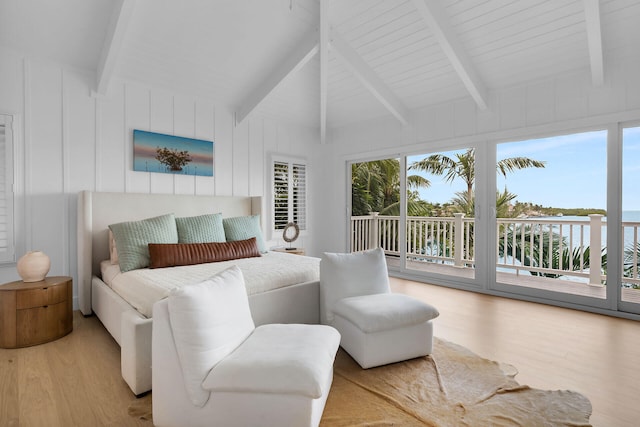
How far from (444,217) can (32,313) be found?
5463 millimetres

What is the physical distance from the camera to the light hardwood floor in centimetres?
173

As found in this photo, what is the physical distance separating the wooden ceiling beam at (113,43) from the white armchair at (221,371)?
97.8 inches

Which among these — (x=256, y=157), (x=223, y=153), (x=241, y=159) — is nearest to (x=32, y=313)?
(x=223, y=153)

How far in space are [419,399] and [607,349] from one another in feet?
5.72

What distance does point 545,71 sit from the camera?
3570 millimetres

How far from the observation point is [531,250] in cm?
479

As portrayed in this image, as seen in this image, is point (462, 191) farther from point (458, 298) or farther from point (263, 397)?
point (263, 397)

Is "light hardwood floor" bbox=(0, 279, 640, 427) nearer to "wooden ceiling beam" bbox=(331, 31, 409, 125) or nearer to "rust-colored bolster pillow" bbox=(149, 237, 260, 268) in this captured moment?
"rust-colored bolster pillow" bbox=(149, 237, 260, 268)

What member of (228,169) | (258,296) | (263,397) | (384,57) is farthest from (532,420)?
(228,169)

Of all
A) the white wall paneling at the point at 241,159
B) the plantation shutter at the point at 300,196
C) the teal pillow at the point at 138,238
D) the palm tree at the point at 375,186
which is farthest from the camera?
the palm tree at the point at 375,186

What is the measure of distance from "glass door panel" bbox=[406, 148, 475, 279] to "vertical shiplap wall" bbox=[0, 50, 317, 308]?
3.47 meters

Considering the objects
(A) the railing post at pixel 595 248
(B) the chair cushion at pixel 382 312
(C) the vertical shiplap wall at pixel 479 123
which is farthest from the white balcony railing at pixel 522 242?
(B) the chair cushion at pixel 382 312

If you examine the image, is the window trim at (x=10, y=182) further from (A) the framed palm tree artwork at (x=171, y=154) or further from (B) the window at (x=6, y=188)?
(A) the framed palm tree artwork at (x=171, y=154)

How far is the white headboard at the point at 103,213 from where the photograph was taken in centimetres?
325
